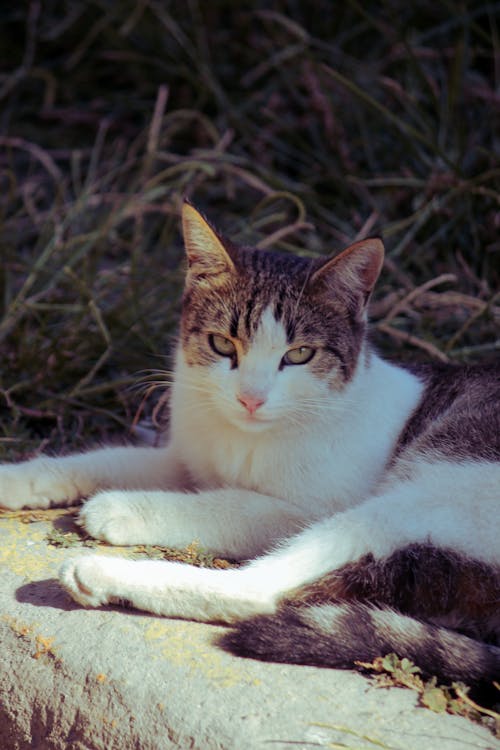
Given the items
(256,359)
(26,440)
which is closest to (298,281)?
(256,359)

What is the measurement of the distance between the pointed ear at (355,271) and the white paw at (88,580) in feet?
2.99

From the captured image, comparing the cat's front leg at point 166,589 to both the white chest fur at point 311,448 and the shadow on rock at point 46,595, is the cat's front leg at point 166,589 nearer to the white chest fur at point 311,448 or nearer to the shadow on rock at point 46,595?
the shadow on rock at point 46,595

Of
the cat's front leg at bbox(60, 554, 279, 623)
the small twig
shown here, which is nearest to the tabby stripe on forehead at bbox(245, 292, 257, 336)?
the cat's front leg at bbox(60, 554, 279, 623)

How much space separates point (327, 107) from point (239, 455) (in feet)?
7.85

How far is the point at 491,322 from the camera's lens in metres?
3.36

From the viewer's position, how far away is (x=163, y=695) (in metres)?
1.62

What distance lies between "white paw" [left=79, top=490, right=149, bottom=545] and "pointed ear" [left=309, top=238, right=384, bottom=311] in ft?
2.38

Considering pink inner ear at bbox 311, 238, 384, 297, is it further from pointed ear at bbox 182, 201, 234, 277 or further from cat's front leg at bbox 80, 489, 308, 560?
cat's front leg at bbox 80, 489, 308, 560

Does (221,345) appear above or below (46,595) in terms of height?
above

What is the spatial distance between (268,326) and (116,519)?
23.5 inches

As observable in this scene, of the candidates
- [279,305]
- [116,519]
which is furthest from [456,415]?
[116,519]

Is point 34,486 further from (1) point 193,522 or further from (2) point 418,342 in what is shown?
(2) point 418,342

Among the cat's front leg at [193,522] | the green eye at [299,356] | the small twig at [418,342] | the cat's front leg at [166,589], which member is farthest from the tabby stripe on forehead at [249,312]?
the small twig at [418,342]

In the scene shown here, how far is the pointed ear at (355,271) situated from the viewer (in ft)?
7.32
